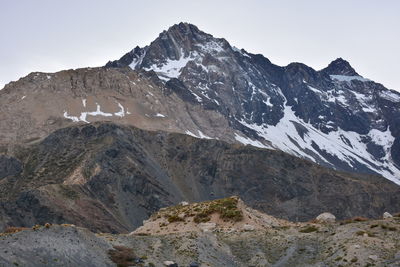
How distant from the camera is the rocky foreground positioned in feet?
151

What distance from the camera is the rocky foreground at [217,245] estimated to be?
46094 millimetres

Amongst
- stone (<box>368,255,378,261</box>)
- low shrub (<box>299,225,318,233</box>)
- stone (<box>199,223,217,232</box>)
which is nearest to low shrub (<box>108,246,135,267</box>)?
stone (<box>199,223,217,232</box>)

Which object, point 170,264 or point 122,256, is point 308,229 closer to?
point 170,264

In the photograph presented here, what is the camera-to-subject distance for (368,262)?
1981 inches

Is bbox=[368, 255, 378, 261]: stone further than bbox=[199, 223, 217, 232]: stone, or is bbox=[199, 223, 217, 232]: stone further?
bbox=[199, 223, 217, 232]: stone

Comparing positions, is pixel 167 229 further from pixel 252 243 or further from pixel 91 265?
pixel 91 265

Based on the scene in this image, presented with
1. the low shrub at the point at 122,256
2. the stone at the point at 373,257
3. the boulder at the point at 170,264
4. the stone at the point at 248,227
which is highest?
the stone at the point at 248,227

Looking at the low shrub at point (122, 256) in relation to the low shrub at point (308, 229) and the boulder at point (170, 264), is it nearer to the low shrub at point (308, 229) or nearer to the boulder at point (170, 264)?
the boulder at point (170, 264)

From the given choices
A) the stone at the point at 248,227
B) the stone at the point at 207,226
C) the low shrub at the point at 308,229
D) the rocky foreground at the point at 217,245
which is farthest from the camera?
the stone at the point at 207,226

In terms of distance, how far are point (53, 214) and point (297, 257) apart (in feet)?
496

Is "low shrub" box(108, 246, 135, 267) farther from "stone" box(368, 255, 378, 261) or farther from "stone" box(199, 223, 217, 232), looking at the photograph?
"stone" box(368, 255, 378, 261)

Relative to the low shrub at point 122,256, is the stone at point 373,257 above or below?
Result: below

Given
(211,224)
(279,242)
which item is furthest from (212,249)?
(211,224)

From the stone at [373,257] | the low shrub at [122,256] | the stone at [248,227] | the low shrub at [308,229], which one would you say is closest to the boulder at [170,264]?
the low shrub at [122,256]
